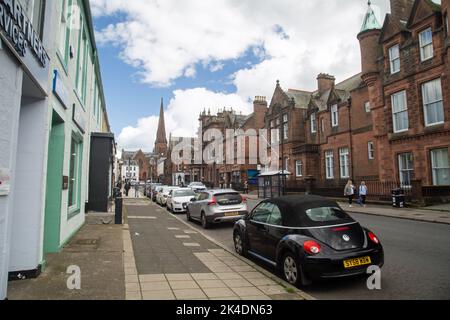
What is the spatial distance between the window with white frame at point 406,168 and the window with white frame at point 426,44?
6243 millimetres

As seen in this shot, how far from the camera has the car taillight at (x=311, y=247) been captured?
17.7ft

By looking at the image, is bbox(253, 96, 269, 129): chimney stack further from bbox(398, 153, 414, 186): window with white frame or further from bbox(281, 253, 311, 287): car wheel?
bbox(281, 253, 311, 287): car wheel

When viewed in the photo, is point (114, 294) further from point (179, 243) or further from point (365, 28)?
point (365, 28)

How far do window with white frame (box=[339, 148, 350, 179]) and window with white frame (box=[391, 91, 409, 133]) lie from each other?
7049 millimetres

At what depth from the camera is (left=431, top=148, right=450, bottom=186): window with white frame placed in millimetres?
18797

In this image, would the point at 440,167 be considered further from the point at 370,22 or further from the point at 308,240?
the point at 308,240

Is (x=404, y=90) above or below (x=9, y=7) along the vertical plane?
above

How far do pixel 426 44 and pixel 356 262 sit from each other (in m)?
19.9

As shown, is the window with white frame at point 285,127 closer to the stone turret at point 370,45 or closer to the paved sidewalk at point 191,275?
the stone turret at point 370,45

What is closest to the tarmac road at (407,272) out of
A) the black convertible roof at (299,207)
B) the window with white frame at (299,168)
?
the black convertible roof at (299,207)

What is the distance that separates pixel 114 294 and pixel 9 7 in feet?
13.8

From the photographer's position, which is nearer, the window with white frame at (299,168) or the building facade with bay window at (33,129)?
the building facade with bay window at (33,129)

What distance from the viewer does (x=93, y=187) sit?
16422 mm
